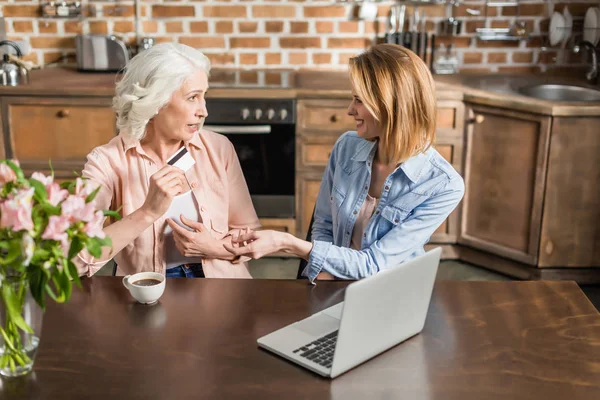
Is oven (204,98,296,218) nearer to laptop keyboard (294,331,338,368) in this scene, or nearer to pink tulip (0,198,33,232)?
laptop keyboard (294,331,338,368)

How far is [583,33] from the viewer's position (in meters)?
4.13

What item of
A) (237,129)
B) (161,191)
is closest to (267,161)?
(237,129)

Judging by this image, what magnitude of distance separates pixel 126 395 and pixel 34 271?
28cm

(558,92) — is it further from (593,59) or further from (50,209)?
(50,209)

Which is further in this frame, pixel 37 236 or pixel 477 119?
pixel 477 119

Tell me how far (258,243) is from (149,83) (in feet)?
1.96

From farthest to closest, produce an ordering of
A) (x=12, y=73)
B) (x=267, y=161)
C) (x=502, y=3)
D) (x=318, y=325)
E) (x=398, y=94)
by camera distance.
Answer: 1. (x=502, y=3)
2. (x=267, y=161)
3. (x=12, y=73)
4. (x=398, y=94)
5. (x=318, y=325)

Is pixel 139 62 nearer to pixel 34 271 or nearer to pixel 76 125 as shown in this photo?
pixel 34 271

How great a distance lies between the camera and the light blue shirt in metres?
2.05

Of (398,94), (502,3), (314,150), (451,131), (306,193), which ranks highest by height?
(502,3)

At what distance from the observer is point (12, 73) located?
3.69 metres

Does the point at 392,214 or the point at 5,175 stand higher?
the point at 5,175

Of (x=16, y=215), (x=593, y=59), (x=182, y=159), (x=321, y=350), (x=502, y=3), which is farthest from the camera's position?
(x=502, y=3)

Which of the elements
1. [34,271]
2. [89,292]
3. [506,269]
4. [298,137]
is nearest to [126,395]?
[34,271]
